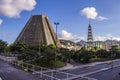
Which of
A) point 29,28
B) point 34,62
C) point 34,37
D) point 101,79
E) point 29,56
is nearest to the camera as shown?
point 101,79

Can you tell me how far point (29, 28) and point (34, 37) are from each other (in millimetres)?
11408

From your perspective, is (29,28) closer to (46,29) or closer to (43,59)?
(46,29)

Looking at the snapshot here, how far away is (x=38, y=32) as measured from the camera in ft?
429

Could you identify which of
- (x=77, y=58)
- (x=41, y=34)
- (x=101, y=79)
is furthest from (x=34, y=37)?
(x=101, y=79)

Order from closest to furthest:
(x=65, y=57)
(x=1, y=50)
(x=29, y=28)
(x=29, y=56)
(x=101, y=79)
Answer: (x=101, y=79) → (x=29, y=56) → (x=65, y=57) → (x=1, y=50) → (x=29, y=28)

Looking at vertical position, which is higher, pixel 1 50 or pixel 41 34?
pixel 41 34

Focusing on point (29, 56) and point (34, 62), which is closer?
point (34, 62)

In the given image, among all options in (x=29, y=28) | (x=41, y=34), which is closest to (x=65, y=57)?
(x=41, y=34)

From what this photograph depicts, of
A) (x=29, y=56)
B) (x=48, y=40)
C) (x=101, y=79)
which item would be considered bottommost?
(x=101, y=79)

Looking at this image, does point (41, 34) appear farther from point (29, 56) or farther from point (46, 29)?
point (29, 56)

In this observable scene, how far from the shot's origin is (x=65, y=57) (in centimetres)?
6619

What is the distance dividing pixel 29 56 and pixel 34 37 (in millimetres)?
72322

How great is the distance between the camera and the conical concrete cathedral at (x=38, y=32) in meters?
126

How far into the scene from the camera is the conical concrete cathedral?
415 ft
